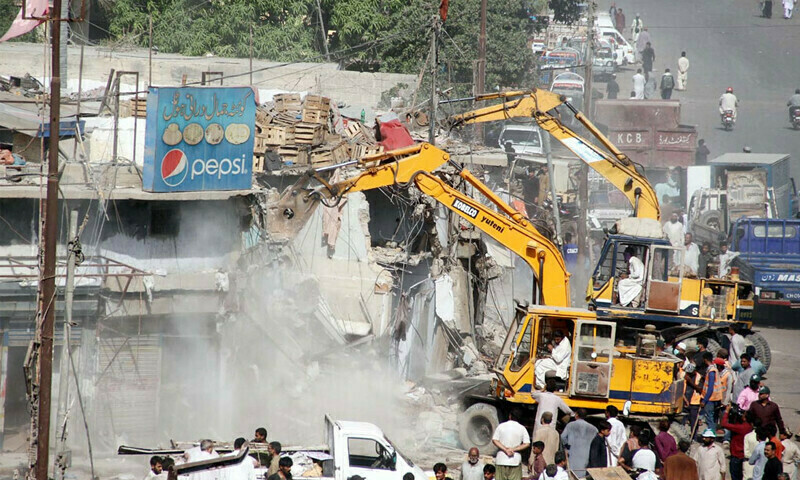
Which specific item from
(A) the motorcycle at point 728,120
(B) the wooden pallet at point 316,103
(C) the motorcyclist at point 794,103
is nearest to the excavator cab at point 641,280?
(B) the wooden pallet at point 316,103

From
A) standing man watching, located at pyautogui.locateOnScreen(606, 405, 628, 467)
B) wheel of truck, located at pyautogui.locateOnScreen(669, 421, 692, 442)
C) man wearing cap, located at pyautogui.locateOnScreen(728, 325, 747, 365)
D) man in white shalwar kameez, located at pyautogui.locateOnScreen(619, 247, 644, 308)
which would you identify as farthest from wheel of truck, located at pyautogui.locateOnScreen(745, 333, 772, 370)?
standing man watching, located at pyautogui.locateOnScreen(606, 405, 628, 467)

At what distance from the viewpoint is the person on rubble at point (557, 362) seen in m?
15.1

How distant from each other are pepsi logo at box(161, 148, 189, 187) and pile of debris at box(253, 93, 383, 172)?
2.99 m

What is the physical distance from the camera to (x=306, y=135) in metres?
23.0

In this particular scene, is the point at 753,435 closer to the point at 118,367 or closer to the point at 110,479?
the point at 110,479

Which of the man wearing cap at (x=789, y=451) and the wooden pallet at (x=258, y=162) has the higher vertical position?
the wooden pallet at (x=258, y=162)

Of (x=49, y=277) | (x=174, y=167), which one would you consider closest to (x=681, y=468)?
(x=49, y=277)

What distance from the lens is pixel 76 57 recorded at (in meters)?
30.2

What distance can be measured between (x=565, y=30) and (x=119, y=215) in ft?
137

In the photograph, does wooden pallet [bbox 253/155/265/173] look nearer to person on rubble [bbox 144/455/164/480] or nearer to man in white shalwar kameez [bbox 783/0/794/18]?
person on rubble [bbox 144/455/164/480]

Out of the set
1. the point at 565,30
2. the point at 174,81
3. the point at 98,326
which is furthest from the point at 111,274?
the point at 565,30

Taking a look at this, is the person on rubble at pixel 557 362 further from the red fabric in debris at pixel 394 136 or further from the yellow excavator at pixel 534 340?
the red fabric in debris at pixel 394 136

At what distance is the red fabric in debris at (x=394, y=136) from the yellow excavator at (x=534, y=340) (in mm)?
5930

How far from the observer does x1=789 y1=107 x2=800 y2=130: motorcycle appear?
154 ft
